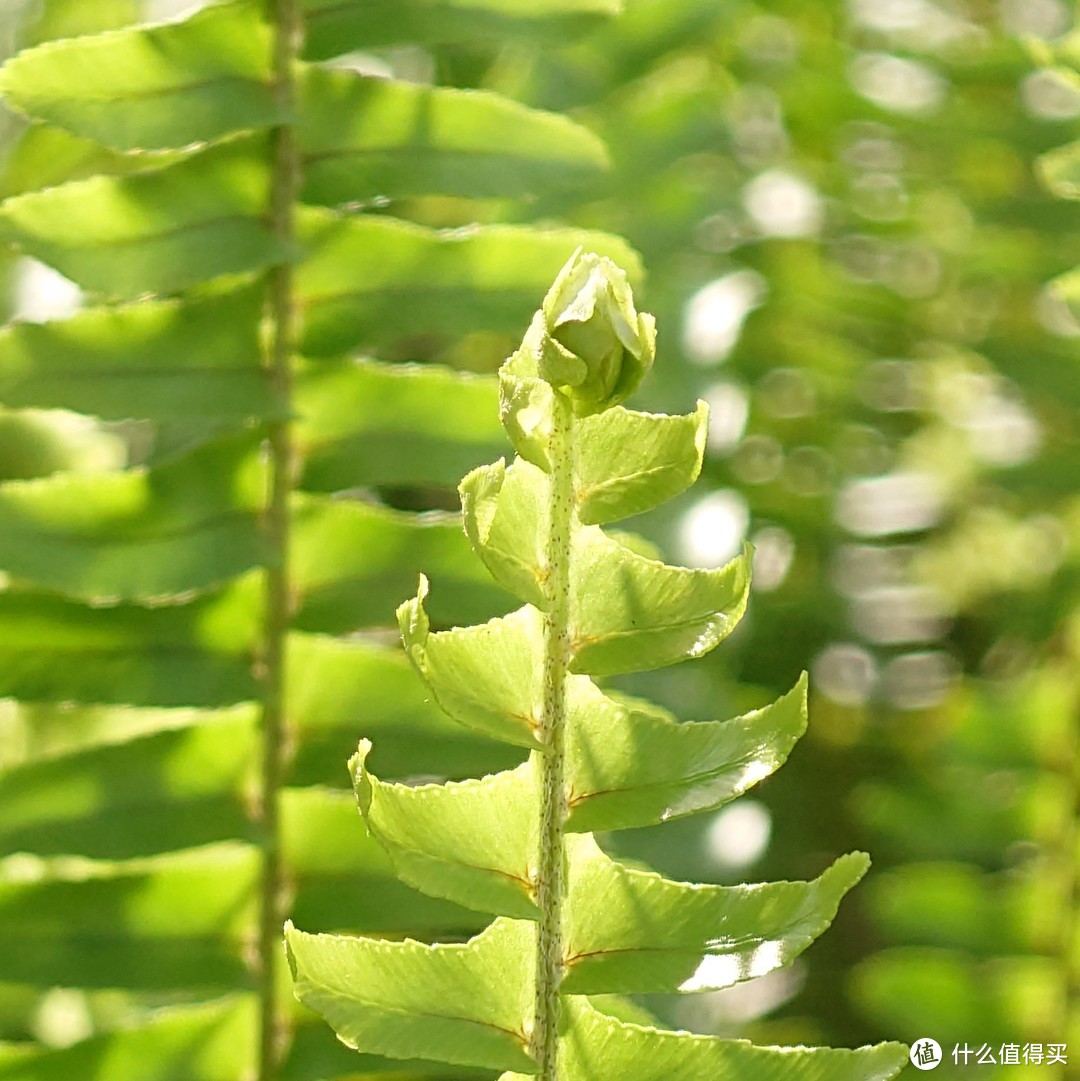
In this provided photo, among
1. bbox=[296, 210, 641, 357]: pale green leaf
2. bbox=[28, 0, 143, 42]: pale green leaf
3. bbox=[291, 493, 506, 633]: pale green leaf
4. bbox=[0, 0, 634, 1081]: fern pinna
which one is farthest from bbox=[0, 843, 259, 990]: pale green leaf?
bbox=[28, 0, 143, 42]: pale green leaf

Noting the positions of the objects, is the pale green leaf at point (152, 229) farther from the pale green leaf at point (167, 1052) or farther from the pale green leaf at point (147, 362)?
the pale green leaf at point (167, 1052)

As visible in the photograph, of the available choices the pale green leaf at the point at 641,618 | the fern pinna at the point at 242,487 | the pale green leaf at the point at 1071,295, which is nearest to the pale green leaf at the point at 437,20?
the fern pinna at the point at 242,487

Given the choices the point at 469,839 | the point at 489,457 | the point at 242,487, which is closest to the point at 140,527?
the point at 242,487

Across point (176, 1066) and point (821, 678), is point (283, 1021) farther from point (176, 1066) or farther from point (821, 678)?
point (821, 678)

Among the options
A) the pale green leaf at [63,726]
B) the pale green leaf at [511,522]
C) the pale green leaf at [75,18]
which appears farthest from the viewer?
the pale green leaf at [75,18]

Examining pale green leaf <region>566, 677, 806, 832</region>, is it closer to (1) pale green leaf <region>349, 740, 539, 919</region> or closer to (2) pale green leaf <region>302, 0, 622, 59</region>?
(1) pale green leaf <region>349, 740, 539, 919</region>

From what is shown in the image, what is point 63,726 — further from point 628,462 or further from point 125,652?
point 628,462

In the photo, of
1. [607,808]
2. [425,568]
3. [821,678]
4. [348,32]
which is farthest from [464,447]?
[821,678]
